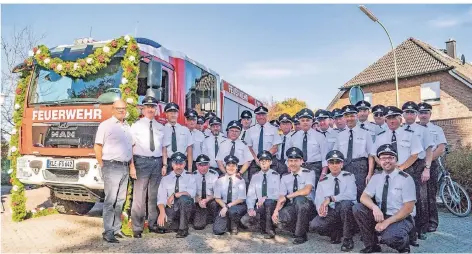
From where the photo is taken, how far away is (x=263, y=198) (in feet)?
18.7

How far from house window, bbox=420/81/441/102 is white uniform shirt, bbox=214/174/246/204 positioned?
1851cm

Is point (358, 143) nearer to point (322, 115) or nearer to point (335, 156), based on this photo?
point (335, 156)

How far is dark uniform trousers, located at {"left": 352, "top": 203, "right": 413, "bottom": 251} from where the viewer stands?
449 cm

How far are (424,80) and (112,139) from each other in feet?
66.9

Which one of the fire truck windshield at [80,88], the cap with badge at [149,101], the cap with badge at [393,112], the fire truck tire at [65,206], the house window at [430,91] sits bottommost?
the fire truck tire at [65,206]

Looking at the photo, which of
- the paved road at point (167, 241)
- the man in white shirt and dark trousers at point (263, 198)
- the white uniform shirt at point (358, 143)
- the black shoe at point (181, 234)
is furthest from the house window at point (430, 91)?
the black shoe at point (181, 234)

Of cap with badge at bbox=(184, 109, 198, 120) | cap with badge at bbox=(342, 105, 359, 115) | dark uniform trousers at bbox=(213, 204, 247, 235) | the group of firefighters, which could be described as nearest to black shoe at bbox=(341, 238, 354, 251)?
the group of firefighters

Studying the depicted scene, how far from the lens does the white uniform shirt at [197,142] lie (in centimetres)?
686

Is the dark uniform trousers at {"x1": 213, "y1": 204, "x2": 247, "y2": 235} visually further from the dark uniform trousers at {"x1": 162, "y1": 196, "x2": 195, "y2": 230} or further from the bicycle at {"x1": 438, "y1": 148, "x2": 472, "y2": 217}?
the bicycle at {"x1": 438, "y1": 148, "x2": 472, "y2": 217}

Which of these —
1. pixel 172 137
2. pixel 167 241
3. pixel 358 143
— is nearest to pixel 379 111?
pixel 358 143

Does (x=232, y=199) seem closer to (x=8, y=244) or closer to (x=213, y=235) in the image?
(x=213, y=235)

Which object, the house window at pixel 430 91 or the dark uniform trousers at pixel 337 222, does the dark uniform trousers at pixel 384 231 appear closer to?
the dark uniform trousers at pixel 337 222

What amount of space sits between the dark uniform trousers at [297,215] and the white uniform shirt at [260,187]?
0.32 metres

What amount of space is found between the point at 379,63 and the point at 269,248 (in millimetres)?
22172
